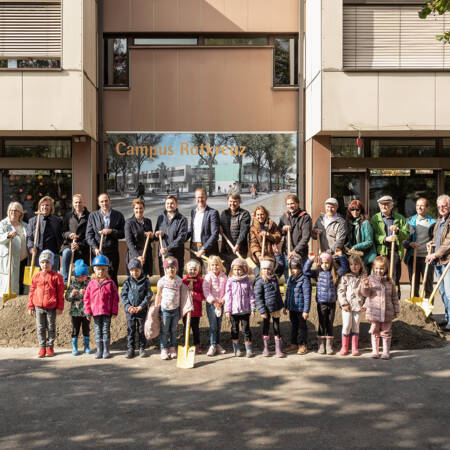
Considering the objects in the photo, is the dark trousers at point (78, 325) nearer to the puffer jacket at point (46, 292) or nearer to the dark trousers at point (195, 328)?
the puffer jacket at point (46, 292)

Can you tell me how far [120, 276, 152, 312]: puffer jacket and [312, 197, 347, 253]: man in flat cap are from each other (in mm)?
2695

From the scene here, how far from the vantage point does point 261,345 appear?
8273 millimetres

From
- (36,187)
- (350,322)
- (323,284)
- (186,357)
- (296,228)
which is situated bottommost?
(186,357)

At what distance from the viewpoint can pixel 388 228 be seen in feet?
30.8

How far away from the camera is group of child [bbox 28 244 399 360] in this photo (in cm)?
781

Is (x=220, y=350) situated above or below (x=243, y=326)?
below

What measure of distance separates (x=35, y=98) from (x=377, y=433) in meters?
9.88

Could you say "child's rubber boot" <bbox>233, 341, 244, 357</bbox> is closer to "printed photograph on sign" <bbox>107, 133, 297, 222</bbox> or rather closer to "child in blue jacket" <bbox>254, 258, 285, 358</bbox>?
"child in blue jacket" <bbox>254, 258, 285, 358</bbox>

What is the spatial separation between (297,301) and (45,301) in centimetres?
332

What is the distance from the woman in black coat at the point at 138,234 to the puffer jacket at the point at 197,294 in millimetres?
1107

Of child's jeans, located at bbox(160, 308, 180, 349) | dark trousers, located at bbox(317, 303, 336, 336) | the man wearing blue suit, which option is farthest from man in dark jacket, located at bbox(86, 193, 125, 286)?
dark trousers, located at bbox(317, 303, 336, 336)

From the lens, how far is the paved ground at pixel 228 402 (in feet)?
15.9

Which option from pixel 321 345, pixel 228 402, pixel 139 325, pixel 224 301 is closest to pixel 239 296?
pixel 224 301

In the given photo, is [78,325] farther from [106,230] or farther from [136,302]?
[106,230]
